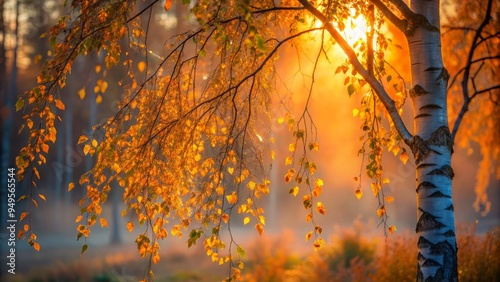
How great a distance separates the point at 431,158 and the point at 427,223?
47cm

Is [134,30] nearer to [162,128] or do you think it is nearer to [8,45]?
[162,128]

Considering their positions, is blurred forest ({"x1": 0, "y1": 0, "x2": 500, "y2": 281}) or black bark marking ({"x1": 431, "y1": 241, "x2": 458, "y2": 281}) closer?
black bark marking ({"x1": 431, "y1": 241, "x2": 458, "y2": 281})

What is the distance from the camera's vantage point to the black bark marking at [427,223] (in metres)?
3.97

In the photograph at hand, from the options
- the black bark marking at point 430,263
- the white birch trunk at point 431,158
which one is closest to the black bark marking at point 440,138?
the white birch trunk at point 431,158

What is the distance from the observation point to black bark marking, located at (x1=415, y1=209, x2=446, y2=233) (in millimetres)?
3975

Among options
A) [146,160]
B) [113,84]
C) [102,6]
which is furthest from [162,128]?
[113,84]

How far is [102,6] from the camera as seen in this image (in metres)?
4.22

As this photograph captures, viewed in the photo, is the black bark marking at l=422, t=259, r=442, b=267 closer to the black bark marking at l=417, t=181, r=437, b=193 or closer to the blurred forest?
the black bark marking at l=417, t=181, r=437, b=193

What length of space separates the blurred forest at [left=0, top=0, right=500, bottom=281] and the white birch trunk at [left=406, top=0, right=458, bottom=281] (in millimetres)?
2536

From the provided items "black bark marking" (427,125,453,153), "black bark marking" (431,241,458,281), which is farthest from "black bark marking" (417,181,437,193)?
"black bark marking" (431,241,458,281)

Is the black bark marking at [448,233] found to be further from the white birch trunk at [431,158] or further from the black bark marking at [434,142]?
the black bark marking at [434,142]

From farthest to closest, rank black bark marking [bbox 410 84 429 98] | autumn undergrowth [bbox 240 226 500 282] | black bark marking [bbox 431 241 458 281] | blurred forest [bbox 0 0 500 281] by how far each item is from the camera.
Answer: blurred forest [bbox 0 0 500 281] → autumn undergrowth [bbox 240 226 500 282] → black bark marking [bbox 410 84 429 98] → black bark marking [bbox 431 241 458 281]

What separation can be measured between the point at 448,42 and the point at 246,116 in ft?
19.2

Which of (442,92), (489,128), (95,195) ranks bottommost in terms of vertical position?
(95,195)
